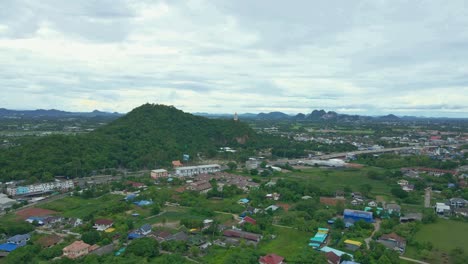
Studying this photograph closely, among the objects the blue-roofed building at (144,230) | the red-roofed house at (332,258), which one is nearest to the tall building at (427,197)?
the red-roofed house at (332,258)

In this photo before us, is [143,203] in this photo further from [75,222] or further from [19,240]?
[19,240]

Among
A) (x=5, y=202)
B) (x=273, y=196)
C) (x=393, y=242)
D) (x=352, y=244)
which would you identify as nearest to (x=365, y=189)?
(x=273, y=196)

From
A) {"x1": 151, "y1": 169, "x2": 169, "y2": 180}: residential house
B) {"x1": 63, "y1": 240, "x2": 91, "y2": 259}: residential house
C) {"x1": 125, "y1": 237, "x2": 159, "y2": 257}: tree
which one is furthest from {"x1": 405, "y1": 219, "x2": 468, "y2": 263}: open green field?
{"x1": 151, "y1": 169, "x2": 169, "y2": 180}: residential house

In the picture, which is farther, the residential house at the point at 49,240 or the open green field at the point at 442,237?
the residential house at the point at 49,240

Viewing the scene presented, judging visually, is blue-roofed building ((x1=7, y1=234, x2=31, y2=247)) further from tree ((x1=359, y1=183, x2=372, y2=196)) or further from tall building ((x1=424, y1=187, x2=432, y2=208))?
tall building ((x1=424, y1=187, x2=432, y2=208))

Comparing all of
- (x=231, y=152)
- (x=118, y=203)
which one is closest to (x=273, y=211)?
(x=118, y=203)

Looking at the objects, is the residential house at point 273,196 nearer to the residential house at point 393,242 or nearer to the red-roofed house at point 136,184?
the residential house at point 393,242
